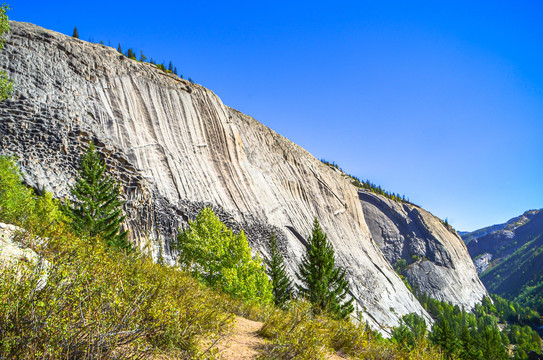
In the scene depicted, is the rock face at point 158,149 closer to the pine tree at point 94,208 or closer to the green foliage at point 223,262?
the pine tree at point 94,208

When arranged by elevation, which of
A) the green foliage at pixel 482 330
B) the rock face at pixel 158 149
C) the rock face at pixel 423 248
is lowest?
the green foliage at pixel 482 330

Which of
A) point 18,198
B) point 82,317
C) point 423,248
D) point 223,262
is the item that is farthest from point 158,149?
point 423,248

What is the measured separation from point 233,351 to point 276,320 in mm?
1746

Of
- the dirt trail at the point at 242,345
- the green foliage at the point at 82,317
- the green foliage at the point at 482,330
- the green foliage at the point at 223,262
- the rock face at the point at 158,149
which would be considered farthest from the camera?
the green foliage at the point at 482,330

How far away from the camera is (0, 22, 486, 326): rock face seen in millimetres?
27766

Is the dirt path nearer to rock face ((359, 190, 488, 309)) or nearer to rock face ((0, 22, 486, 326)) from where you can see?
rock face ((0, 22, 486, 326))

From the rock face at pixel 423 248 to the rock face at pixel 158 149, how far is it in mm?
52975

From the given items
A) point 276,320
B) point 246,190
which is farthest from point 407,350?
point 246,190

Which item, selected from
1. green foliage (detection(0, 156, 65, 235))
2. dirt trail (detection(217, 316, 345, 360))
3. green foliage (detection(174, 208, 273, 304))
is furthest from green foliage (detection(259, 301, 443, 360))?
green foliage (detection(0, 156, 65, 235))

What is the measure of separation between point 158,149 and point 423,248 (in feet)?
350

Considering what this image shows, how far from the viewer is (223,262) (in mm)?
19484

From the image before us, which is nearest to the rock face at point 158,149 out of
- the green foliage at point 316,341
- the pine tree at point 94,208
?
the pine tree at point 94,208

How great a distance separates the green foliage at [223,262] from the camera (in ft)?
58.6

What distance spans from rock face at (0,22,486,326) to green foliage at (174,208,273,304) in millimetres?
7811
